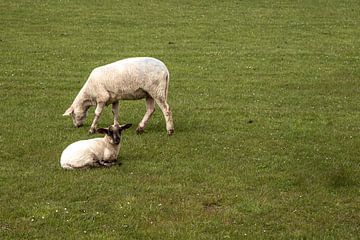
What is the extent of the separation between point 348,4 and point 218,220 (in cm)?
3507

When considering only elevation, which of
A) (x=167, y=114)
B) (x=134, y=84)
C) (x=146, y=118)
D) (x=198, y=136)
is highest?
(x=134, y=84)

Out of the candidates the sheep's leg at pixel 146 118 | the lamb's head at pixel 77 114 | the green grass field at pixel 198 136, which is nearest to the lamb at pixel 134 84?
the sheep's leg at pixel 146 118

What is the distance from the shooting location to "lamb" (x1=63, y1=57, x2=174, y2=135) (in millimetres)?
16672

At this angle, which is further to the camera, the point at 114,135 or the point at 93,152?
the point at 114,135

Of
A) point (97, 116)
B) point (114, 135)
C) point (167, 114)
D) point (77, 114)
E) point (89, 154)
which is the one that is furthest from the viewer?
point (77, 114)

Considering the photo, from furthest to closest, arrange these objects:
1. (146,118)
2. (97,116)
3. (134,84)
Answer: (146,118) → (97,116) → (134,84)

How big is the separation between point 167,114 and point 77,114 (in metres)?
2.61

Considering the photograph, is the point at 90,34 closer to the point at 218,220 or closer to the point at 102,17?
the point at 102,17

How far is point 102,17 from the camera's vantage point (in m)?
38.2

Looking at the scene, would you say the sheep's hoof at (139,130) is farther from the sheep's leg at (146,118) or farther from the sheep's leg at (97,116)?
the sheep's leg at (97,116)

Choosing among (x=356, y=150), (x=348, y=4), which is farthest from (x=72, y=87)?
(x=348, y=4)

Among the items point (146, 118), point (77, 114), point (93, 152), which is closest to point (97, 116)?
point (77, 114)

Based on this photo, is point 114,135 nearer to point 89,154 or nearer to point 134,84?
point 89,154

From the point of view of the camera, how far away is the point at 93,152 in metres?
14.1
